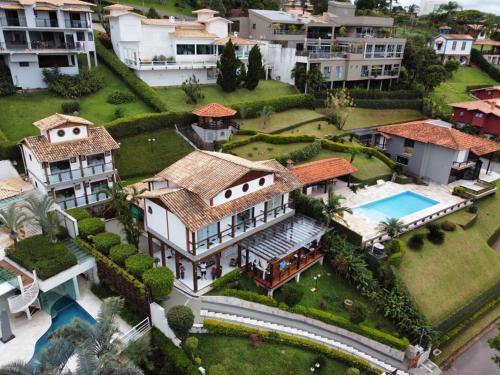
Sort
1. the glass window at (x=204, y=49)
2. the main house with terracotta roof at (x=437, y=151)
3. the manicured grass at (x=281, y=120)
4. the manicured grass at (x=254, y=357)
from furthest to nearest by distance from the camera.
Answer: the glass window at (x=204, y=49), the manicured grass at (x=281, y=120), the main house with terracotta roof at (x=437, y=151), the manicured grass at (x=254, y=357)

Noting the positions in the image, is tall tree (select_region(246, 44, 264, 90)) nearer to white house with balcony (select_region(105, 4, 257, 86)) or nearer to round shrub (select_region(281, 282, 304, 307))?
white house with balcony (select_region(105, 4, 257, 86))

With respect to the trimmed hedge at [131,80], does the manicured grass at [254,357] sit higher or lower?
lower

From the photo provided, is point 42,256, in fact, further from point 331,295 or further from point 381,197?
point 381,197

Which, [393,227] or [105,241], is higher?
[105,241]

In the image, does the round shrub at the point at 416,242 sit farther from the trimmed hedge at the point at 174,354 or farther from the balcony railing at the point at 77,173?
the balcony railing at the point at 77,173

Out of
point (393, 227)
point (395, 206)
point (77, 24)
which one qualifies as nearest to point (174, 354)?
point (393, 227)

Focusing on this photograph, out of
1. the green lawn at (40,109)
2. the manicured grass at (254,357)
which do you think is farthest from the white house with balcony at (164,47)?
the manicured grass at (254,357)

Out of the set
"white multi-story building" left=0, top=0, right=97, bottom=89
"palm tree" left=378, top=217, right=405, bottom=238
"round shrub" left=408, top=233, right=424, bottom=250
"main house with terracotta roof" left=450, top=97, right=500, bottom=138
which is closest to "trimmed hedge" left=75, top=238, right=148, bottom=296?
"palm tree" left=378, top=217, right=405, bottom=238
